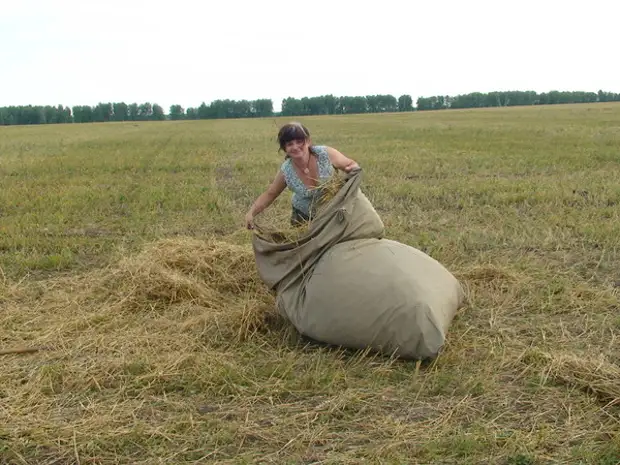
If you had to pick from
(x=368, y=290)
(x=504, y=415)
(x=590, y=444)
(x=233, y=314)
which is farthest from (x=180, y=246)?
(x=590, y=444)

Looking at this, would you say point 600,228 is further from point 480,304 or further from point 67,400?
point 67,400

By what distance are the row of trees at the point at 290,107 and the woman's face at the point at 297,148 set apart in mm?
96492

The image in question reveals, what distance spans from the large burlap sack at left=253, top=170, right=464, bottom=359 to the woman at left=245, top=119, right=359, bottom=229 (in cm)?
23

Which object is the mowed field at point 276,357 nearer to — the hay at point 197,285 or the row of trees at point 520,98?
the hay at point 197,285

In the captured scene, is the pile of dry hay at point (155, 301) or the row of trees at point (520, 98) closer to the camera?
the pile of dry hay at point (155, 301)

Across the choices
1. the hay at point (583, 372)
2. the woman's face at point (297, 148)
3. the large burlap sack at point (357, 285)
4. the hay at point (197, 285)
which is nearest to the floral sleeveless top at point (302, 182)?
the woman's face at point (297, 148)

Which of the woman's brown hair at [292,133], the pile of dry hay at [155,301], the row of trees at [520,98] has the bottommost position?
the pile of dry hay at [155,301]

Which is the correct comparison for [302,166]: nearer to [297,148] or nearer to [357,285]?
[297,148]

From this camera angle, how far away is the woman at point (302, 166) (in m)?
4.43

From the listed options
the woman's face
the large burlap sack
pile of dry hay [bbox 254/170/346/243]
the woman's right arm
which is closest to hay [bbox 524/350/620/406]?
the large burlap sack

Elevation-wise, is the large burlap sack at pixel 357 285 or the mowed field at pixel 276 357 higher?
the large burlap sack at pixel 357 285

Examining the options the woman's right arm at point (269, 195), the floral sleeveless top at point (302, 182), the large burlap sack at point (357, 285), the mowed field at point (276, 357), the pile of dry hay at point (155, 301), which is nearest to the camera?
the mowed field at point (276, 357)

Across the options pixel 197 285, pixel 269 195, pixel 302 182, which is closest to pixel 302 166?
pixel 302 182

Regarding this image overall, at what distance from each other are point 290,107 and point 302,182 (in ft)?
345
